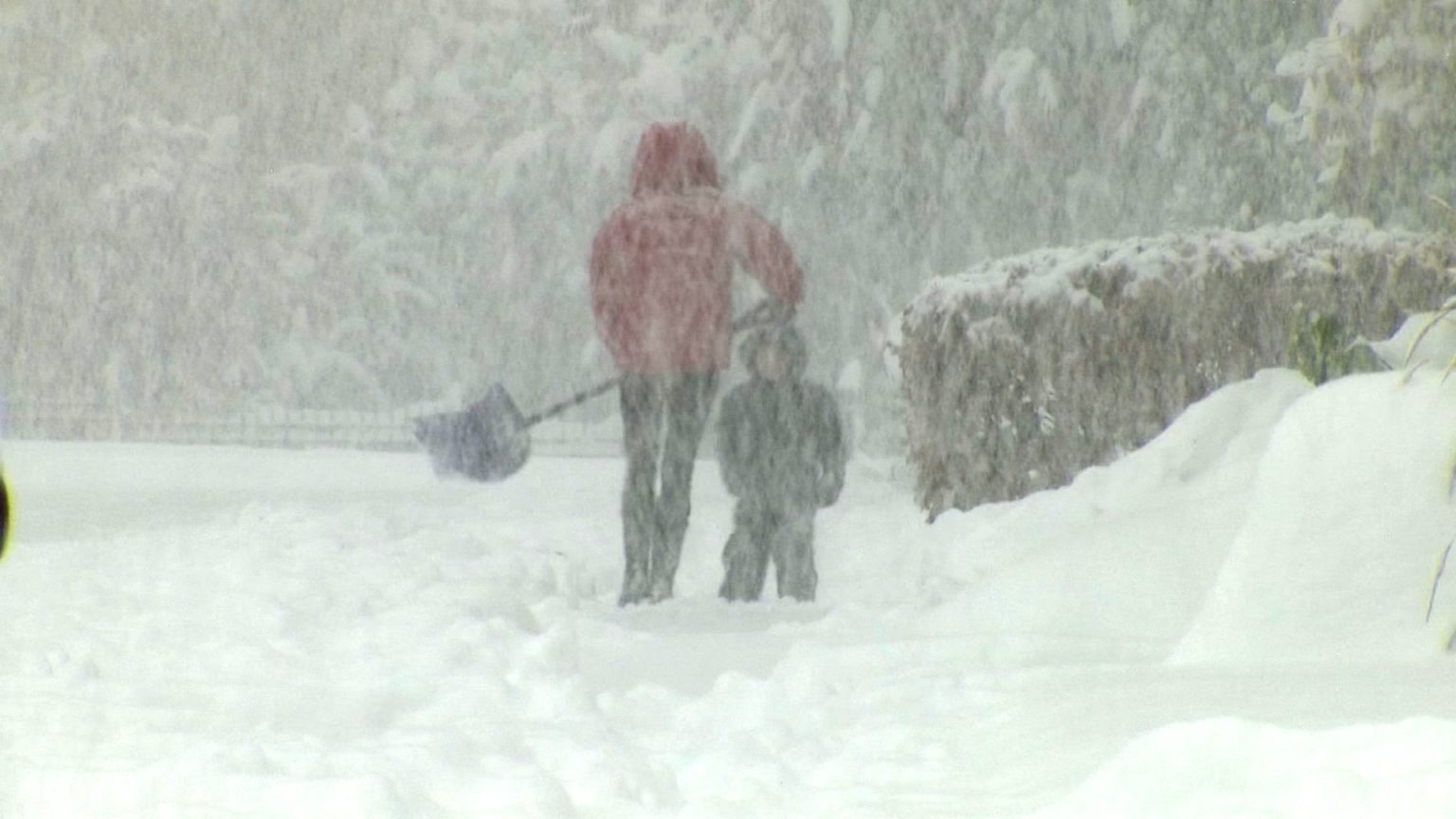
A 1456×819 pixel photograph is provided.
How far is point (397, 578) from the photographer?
683 centimetres

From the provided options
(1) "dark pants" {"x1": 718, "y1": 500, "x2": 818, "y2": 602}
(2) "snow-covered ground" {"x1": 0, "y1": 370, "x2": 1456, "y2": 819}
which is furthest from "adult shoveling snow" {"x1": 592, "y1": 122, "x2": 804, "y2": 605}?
(2) "snow-covered ground" {"x1": 0, "y1": 370, "x2": 1456, "y2": 819}

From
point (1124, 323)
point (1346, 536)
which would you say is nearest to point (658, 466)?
point (1124, 323)

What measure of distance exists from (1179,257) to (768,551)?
1.97m

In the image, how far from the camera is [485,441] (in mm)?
9211

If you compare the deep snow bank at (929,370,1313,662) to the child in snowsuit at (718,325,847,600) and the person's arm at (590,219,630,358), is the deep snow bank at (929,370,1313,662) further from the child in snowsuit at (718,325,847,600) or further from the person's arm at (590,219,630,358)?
the person's arm at (590,219,630,358)

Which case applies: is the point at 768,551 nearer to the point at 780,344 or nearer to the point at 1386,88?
the point at 780,344

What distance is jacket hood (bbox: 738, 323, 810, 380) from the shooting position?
6.34m

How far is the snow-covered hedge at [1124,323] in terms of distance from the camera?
282 inches

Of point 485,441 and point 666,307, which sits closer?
point 666,307

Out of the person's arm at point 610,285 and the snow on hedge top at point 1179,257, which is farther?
the snow on hedge top at point 1179,257

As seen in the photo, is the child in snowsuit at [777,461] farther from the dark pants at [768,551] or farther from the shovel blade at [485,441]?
the shovel blade at [485,441]

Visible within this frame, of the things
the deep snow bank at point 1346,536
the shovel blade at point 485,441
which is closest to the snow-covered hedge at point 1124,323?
the shovel blade at point 485,441

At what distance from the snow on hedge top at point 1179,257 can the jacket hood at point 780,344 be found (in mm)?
1182

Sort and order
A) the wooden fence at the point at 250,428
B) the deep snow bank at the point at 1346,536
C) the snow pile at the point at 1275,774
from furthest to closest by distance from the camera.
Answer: the wooden fence at the point at 250,428 → the deep snow bank at the point at 1346,536 → the snow pile at the point at 1275,774
